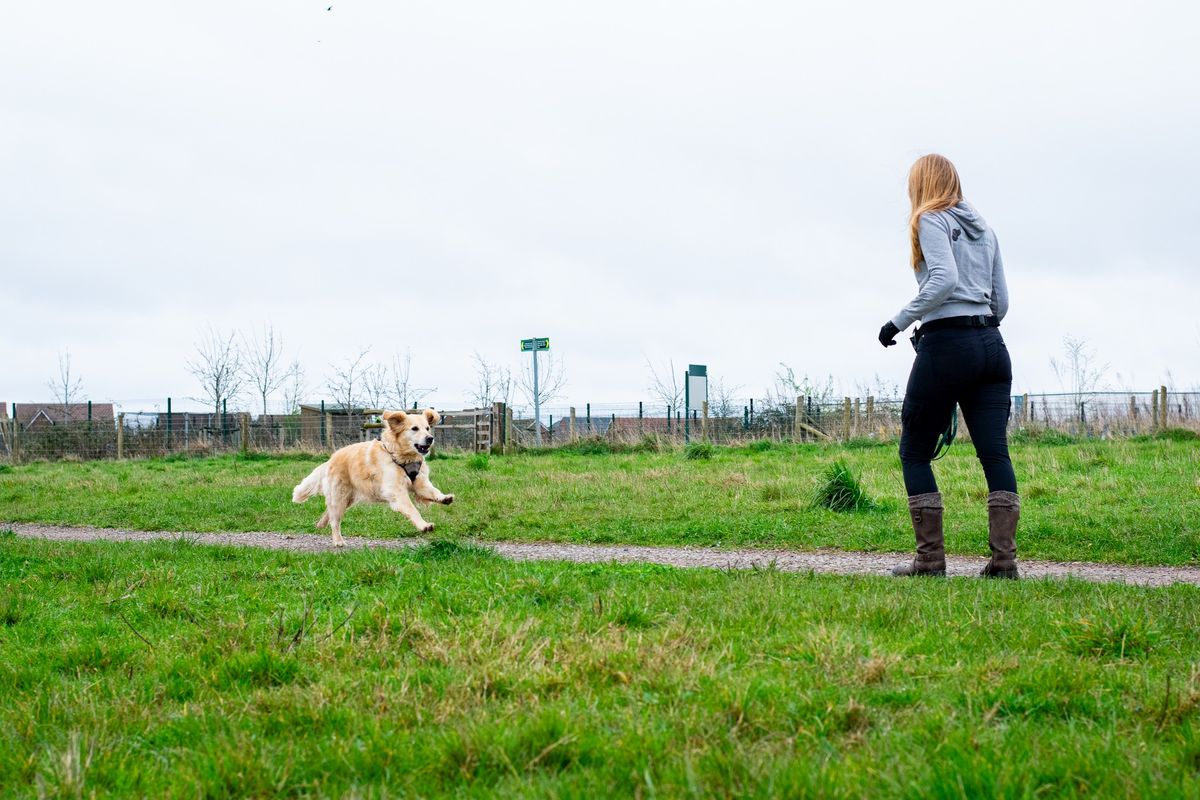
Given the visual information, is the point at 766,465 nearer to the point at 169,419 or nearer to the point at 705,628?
the point at 705,628

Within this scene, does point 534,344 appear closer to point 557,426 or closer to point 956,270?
point 557,426

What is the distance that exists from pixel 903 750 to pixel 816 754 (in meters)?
0.20

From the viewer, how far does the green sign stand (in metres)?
25.6

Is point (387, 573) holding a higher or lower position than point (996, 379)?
lower

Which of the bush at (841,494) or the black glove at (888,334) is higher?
the black glove at (888,334)

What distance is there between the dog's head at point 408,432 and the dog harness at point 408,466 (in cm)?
10

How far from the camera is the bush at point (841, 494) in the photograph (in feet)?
32.4

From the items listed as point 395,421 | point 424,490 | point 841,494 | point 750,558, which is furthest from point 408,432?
point 841,494

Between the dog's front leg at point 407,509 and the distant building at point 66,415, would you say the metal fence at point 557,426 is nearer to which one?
the distant building at point 66,415

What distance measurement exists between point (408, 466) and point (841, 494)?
426 centimetres

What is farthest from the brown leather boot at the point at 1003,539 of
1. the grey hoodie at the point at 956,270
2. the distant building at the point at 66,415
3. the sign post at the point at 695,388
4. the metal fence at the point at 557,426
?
the distant building at the point at 66,415

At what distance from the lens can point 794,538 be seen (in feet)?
27.3

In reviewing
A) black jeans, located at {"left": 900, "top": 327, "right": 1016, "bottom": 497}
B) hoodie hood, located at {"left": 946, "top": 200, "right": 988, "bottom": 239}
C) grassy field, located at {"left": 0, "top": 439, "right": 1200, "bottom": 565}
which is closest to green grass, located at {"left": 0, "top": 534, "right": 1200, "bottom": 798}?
black jeans, located at {"left": 900, "top": 327, "right": 1016, "bottom": 497}

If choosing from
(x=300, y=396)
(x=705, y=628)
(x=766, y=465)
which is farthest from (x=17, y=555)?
(x=300, y=396)
